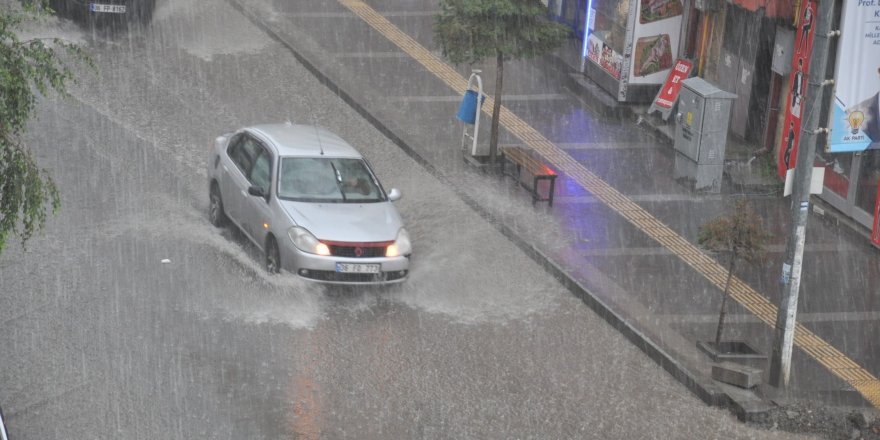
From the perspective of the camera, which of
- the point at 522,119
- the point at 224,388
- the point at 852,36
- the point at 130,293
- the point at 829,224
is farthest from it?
the point at 522,119

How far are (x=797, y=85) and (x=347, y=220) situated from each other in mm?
8143

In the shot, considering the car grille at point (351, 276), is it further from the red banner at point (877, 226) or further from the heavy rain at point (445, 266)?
the red banner at point (877, 226)

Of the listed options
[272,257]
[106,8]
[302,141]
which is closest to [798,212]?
[272,257]

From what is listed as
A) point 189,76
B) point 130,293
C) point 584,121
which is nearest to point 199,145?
point 189,76

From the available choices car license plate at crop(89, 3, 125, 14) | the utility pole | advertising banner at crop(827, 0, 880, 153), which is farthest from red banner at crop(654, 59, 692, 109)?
car license plate at crop(89, 3, 125, 14)

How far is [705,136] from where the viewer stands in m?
19.4

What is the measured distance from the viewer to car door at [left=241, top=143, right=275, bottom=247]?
15.6 metres

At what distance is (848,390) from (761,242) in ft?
5.97

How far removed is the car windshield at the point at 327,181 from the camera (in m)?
15.7

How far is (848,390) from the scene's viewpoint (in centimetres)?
1355

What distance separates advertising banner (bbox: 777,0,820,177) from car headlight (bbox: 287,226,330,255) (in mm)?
8105

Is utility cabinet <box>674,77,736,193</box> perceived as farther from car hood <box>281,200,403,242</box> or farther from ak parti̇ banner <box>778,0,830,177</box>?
car hood <box>281,200,403,242</box>

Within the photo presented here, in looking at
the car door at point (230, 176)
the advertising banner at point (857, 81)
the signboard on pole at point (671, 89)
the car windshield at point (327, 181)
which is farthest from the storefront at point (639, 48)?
the car door at point (230, 176)

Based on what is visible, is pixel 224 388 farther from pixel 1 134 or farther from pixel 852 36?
pixel 852 36
